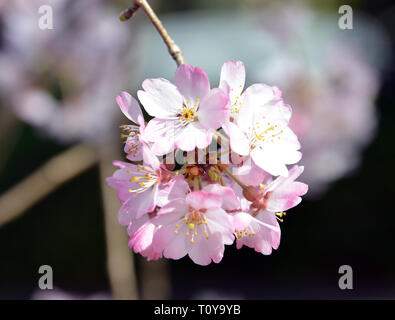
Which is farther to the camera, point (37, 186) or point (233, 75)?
point (37, 186)

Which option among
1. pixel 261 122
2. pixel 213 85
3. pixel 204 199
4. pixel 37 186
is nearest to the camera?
pixel 204 199

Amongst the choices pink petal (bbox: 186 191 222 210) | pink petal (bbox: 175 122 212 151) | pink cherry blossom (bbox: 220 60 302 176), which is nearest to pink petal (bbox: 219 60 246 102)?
pink cherry blossom (bbox: 220 60 302 176)

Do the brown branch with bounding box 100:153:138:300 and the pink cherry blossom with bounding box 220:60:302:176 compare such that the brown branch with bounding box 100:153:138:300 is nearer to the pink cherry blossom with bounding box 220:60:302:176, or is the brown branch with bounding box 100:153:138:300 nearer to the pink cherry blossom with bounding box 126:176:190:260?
the pink cherry blossom with bounding box 126:176:190:260

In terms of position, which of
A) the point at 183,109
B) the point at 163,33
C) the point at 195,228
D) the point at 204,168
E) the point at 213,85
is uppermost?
the point at 213,85

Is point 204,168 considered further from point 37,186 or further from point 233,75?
point 37,186

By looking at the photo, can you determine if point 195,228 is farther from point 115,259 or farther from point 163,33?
point 115,259

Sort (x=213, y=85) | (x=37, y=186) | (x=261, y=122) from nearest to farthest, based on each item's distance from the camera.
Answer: (x=261, y=122)
(x=37, y=186)
(x=213, y=85)

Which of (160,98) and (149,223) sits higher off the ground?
(160,98)

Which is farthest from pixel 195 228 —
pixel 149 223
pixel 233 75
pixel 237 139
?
pixel 233 75
